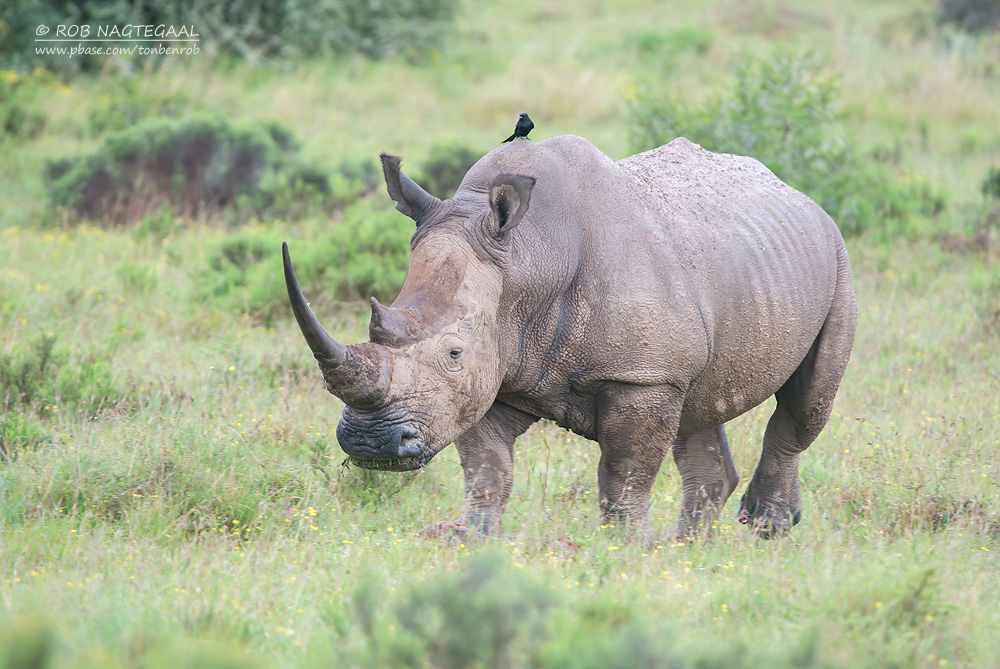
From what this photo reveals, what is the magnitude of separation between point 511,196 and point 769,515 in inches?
94.9

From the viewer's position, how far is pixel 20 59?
14.7 m

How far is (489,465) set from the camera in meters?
5.00

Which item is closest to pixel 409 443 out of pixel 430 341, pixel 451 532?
pixel 430 341

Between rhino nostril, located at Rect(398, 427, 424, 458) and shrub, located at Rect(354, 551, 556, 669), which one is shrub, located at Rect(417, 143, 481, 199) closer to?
rhino nostril, located at Rect(398, 427, 424, 458)

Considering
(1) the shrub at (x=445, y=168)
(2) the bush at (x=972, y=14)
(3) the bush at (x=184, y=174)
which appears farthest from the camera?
(2) the bush at (x=972, y=14)

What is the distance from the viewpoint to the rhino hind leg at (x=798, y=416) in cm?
567

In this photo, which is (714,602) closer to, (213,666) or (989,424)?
(213,666)

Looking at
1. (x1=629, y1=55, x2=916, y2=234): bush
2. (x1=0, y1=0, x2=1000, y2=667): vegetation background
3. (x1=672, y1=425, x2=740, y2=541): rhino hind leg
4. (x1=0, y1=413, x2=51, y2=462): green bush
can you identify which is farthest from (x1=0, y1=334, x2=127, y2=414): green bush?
(x1=629, y1=55, x2=916, y2=234): bush

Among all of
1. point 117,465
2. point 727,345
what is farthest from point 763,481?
point 117,465

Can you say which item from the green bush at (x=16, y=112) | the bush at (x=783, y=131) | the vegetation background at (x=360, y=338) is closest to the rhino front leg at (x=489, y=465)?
the vegetation background at (x=360, y=338)

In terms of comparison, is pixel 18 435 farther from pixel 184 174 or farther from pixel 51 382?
pixel 184 174

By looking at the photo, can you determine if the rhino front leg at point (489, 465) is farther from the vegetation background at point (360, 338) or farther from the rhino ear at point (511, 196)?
the rhino ear at point (511, 196)

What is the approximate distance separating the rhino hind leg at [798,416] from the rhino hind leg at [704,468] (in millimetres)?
146

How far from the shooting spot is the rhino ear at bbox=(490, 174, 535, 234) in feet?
14.6
